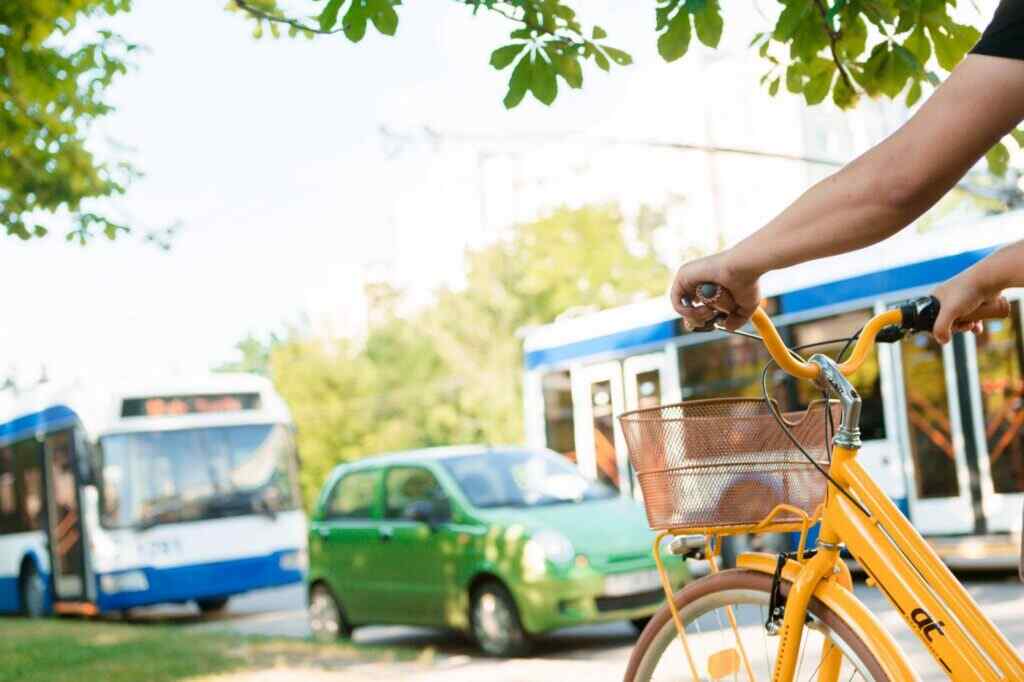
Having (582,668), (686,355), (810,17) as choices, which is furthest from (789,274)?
(810,17)

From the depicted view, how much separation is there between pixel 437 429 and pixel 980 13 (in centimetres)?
4779

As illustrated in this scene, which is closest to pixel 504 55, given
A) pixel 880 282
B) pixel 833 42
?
pixel 833 42

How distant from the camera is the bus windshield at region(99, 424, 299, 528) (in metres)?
16.2

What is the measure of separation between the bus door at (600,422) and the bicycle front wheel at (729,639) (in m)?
12.5

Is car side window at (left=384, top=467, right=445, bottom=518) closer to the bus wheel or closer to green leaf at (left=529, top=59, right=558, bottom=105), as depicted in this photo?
green leaf at (left=529, top=59, right=558, bottom=105)

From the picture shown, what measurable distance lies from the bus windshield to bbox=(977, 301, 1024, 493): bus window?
8074 millimetres

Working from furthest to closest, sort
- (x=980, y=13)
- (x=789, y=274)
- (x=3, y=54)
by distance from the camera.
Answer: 1. (x=789, y=274)
2. (x=3, y=54)
3. (x=980, y=13)

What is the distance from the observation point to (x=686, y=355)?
15.2m

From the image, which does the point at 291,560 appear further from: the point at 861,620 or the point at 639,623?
the point at 861,620

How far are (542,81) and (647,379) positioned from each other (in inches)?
432

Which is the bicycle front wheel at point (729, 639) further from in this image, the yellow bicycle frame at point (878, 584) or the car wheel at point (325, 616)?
the car wheel at point (325, 616)

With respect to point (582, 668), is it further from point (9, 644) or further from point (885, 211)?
point (885, 211)

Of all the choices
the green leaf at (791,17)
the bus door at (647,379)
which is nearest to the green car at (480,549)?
the bus door at (647,379)

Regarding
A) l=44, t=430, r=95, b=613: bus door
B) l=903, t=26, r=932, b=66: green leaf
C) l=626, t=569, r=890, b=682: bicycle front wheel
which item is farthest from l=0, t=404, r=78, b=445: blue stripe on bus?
l=626, t=569, r=890, b=682: bicycle front wheel
